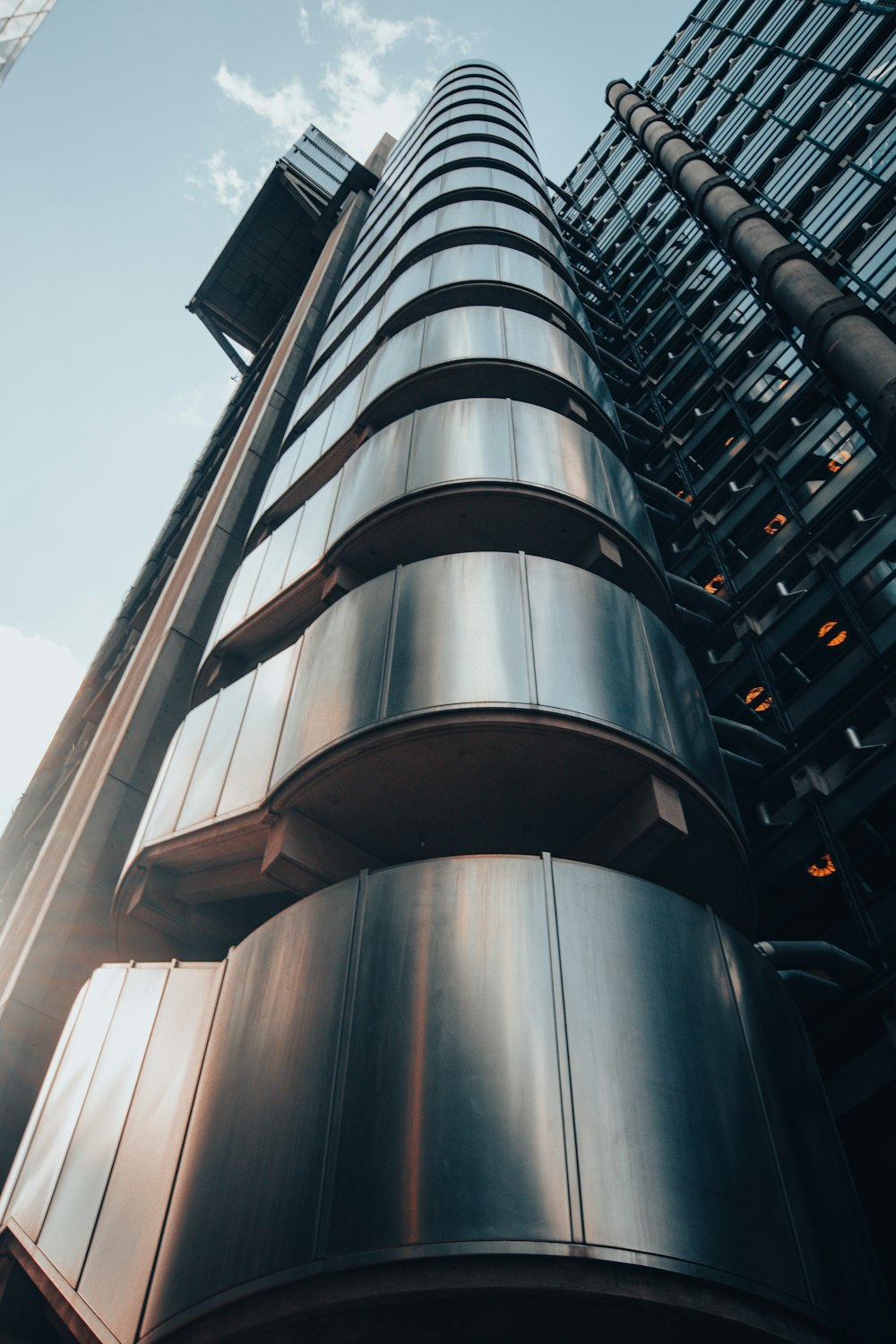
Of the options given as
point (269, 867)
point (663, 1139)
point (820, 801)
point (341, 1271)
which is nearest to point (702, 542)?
point (820, 801)

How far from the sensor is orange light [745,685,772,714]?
14562 mm

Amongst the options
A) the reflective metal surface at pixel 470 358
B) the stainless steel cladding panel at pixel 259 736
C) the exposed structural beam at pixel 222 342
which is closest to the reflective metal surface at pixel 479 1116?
the stainless steel cladding panel at pixel 259 736

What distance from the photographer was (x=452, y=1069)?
635 cm

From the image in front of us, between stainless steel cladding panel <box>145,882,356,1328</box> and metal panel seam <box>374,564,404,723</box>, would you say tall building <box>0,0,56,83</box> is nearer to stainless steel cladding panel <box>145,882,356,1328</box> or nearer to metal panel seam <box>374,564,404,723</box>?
metal panel seam <box>374,564,404,723</box>

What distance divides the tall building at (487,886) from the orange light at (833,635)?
6 cm

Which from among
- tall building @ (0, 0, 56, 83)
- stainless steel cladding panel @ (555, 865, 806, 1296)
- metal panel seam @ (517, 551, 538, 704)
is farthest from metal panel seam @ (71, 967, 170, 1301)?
tall building @ (0, 0, 56, 83)

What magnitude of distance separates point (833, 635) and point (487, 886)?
9002 mm

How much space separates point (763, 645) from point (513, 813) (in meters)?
7.37

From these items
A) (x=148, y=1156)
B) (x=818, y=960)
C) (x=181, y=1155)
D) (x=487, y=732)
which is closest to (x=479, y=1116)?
(x=181, y=1155)

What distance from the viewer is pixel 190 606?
18328 millimetres

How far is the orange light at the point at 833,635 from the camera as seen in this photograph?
45.4 ft

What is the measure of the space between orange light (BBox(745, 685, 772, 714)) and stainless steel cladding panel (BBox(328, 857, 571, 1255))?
8.30m

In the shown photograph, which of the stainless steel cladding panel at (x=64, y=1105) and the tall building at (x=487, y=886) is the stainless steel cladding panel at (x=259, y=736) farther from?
the stainless steel cladding panel at (x=64, y=1105)

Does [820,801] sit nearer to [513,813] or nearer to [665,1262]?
[513,813]
